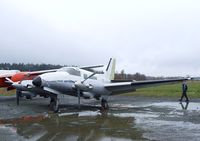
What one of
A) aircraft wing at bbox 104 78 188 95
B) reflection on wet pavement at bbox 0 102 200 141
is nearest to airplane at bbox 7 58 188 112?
aircraft wing at bbox 104 78 188 95

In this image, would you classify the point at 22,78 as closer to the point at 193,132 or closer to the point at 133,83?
the point at 133,83

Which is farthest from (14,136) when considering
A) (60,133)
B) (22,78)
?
(22,78)

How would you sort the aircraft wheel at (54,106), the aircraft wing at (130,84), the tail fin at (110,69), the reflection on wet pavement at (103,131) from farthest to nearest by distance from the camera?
1. the tail fin at (110,69)
2. the aircraft wing at (130,84)
3. the aircraft wheel at (54,106)
4. the reflection on wet pavement at (103,131)

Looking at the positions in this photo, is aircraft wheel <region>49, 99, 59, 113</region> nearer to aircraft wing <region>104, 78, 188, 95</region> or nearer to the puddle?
aircraft wing <region>104, 78, 188, 95</region>

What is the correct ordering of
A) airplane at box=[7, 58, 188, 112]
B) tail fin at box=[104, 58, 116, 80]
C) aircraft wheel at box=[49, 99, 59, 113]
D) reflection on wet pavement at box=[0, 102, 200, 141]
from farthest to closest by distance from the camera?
tail fin at box=[104, 58, 116, 80] → airplane at box=[7, 58, 188, 112] → aircraft wheel at box=[49, 99, 59, 113] → reflection on wet pavement at box=[0, 102, 200, 141]

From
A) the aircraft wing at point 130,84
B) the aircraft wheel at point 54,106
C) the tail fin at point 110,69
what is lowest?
the aircraft wheel at point 54,106

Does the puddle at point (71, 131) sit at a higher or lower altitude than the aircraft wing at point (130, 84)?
lower

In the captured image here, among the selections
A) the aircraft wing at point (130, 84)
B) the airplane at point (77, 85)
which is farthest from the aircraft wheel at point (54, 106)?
the aircraft wing at point (130, 84)

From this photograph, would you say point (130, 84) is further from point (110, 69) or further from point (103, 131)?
point (103, 131)

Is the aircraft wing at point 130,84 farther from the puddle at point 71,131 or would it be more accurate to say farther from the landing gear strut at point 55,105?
the puddle at point 71,131

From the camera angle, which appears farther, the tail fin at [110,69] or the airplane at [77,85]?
the tail fin at [110,69]

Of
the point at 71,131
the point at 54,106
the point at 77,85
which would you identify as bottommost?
the point at 71,131

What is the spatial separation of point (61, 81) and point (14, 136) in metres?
9.45

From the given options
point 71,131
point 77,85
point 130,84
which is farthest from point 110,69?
point 71,131
